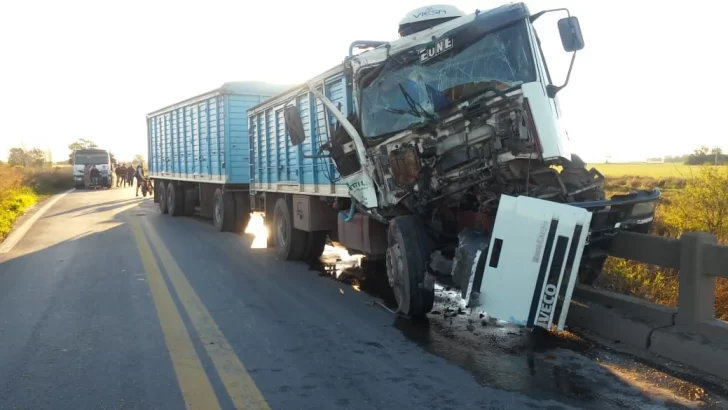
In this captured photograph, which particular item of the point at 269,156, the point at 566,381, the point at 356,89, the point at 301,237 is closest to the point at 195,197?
the point at 269,156

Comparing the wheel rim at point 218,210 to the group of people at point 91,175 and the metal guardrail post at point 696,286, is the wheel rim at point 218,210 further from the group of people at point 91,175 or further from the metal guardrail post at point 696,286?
the group of people at point 91,175

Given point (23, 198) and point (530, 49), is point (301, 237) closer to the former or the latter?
point (530, 49)

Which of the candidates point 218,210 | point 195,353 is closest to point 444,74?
point 195,353

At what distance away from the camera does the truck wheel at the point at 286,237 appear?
1057 centimetres

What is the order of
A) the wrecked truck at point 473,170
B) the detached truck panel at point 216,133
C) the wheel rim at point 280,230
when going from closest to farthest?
the wrecked truck at point 473,170, the wheel rim at point 280,230, the detached truck panel at point 216,133

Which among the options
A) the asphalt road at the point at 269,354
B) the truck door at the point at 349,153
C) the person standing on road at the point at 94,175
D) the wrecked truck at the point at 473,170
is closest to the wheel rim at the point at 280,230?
the asphalt road at the point at 269,354

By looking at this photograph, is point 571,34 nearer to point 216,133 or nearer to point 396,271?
point 396,271

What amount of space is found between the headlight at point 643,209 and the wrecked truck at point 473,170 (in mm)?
23

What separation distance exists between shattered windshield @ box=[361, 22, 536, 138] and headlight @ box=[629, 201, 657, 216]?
1583 millimetres

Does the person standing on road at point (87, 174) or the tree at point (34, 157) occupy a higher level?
the tree at point (34, 157)

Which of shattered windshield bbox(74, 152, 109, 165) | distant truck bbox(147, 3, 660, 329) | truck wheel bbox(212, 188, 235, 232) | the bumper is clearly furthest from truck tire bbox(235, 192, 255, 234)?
shattered windshield bbox(74, 152, 109, 165)

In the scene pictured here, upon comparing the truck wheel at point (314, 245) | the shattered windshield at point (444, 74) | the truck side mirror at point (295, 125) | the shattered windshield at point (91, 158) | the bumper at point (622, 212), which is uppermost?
the shattered windshield at point (444, 74)

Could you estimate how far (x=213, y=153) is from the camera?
51.9ft

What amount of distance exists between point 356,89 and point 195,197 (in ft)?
41.5
